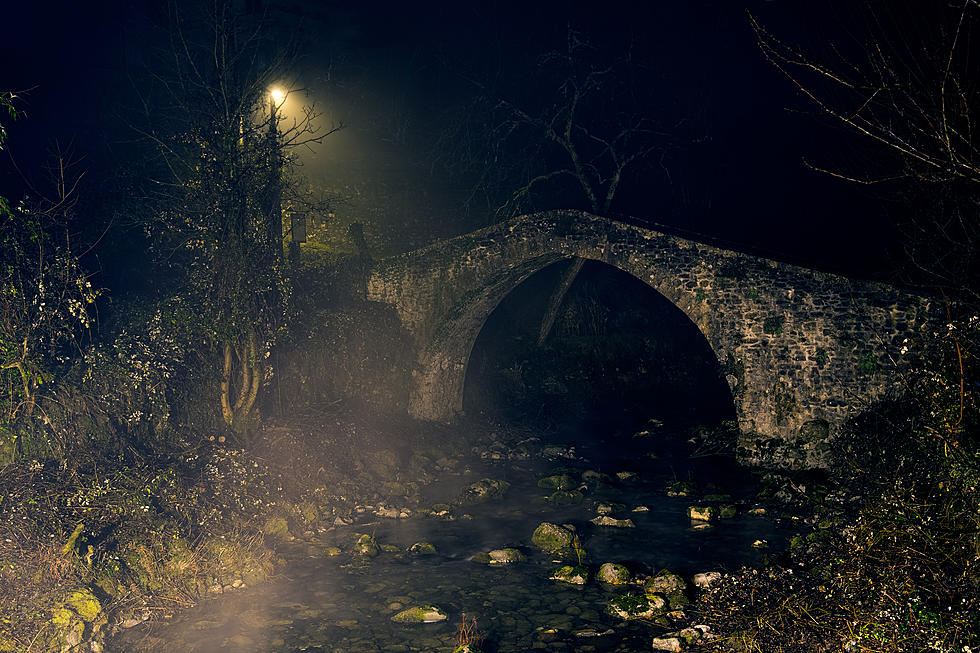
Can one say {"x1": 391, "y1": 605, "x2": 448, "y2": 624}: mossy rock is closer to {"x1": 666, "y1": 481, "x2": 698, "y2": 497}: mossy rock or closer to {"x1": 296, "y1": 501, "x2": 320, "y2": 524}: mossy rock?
{"x1": 296, "y1": 501, "x2": 320, "y2": 524}: mossy rock

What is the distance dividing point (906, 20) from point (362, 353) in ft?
36.3

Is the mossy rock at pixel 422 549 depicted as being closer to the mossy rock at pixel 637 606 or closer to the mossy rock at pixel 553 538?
the mossy rock at pixel 553 538

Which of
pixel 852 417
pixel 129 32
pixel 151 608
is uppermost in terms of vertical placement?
pixel 129 32

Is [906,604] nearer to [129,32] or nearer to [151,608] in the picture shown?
[151,608]

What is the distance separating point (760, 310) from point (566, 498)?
4.40m

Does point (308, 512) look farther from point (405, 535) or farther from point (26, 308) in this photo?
point (26, 308)

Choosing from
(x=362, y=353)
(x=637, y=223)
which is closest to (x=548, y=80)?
(x=637, y=223)

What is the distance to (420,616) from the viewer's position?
A: 27.8 feet

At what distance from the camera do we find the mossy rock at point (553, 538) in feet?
34.1

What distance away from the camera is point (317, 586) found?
31.0ft

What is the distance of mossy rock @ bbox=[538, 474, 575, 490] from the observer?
43.5ft

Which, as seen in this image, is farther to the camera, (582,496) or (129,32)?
(129,32)

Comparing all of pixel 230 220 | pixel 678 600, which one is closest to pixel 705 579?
pixel 678 600

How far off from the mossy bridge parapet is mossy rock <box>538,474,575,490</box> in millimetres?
2967
